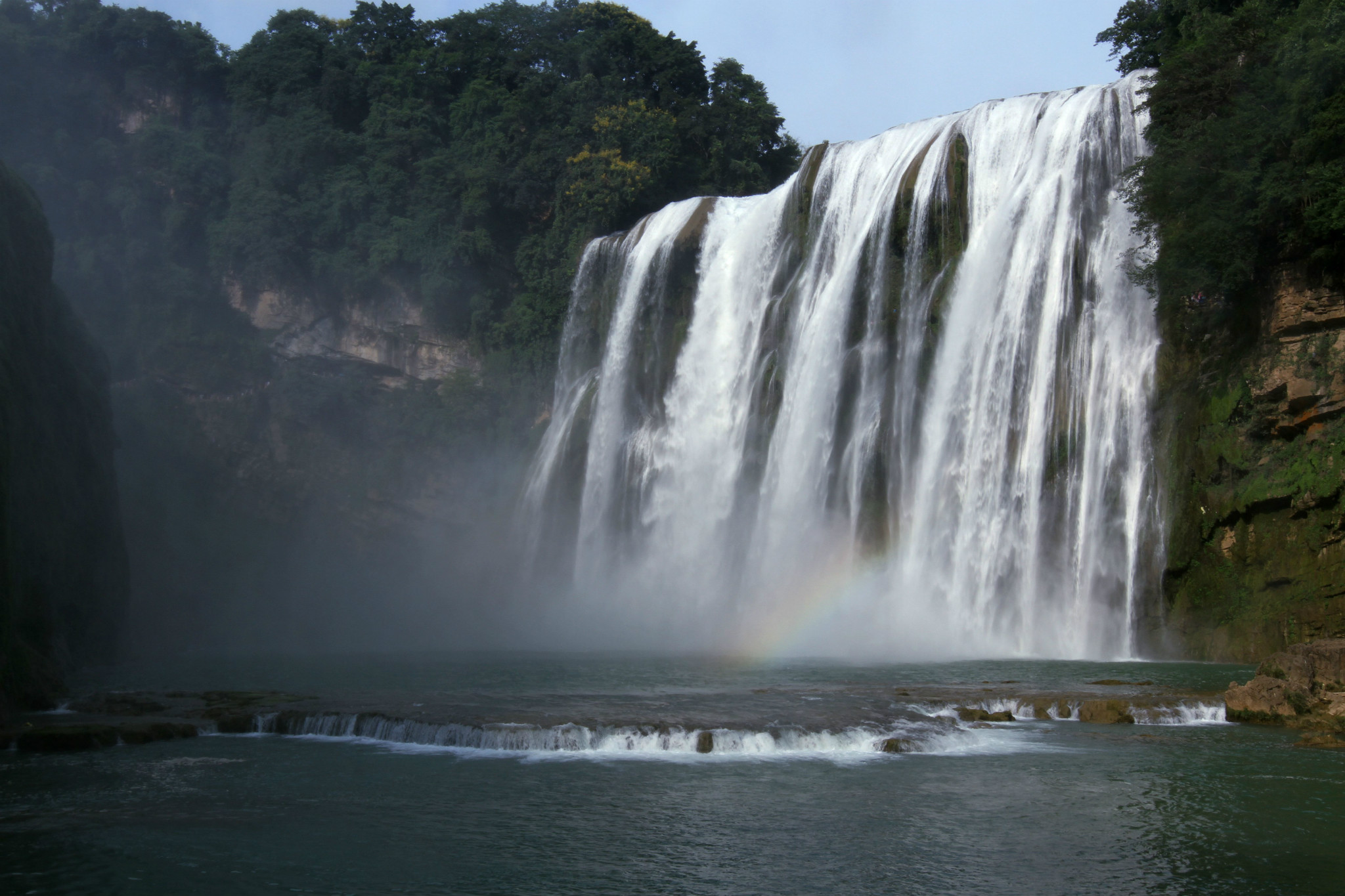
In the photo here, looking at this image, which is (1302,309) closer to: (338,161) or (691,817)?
(691,817)

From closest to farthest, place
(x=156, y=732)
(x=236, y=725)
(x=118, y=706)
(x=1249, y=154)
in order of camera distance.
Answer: (x=156, y=732) → (x=236, y=725) → (x=118, y=706) → (x=1249, y=154)

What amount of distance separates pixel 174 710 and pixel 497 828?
9.71m

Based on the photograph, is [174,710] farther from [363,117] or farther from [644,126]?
[363,117]

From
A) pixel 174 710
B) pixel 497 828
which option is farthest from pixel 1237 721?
pixel 174 710

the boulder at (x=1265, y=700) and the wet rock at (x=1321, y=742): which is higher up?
the boulder at (x=1265, y=700)

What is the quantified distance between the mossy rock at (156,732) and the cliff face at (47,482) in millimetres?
2526

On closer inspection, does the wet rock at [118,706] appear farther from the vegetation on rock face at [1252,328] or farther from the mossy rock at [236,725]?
the vegetation on rock face at [1252,328]

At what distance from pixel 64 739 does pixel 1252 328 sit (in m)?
22.4

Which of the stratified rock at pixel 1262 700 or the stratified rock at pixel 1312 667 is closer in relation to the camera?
the stratified rock at pixel 1262 700

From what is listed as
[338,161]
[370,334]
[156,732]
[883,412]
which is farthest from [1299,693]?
[338,161]

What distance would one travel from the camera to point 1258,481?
2208cm

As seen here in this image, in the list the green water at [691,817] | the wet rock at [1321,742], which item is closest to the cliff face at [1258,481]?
the wet rock at [1321,742]

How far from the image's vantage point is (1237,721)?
16.9 m

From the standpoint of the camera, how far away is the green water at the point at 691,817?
10.3 m
